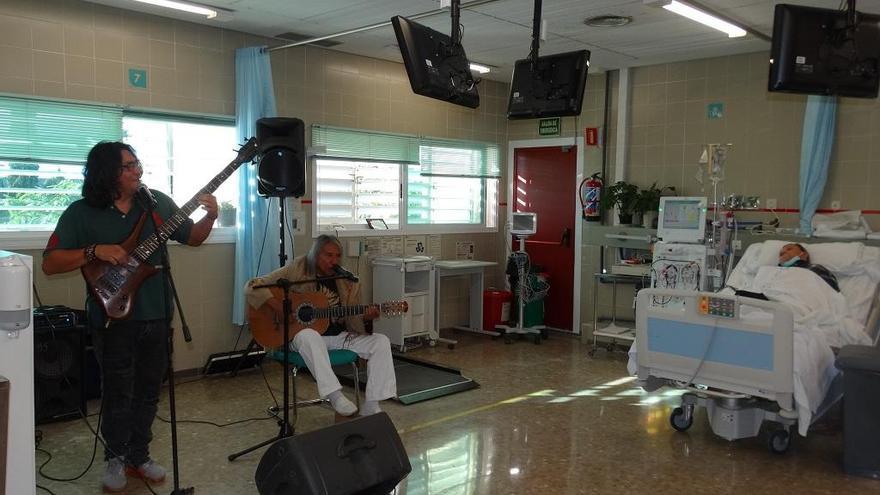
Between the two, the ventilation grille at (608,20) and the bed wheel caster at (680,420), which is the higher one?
the ventilation grille at (608,20)

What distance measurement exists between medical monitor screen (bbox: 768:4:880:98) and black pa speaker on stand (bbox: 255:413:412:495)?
291 centimetres

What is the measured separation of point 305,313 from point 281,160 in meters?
1.35

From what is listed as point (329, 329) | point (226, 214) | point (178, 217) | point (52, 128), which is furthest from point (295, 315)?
point (52, 128)

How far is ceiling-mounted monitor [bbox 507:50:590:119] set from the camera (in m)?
4.42

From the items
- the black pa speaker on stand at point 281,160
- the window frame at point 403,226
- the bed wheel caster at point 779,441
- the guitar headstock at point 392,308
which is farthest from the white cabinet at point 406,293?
the bed wheel caster at point 779,441

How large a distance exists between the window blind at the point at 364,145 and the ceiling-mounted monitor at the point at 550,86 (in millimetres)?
2088

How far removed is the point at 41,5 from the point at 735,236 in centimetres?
534

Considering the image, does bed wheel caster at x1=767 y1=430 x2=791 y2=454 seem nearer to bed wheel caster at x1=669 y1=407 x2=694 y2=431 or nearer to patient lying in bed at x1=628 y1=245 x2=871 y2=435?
patient lying in bed at x1=628 y1=245 x2=871 y2=435

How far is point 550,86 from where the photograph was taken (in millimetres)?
4516

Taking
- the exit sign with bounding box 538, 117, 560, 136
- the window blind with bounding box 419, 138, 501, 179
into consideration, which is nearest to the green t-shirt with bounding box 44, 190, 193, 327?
the window blind with bounding box 419, 138, 501, 179

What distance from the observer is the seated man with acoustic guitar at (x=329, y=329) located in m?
4.07

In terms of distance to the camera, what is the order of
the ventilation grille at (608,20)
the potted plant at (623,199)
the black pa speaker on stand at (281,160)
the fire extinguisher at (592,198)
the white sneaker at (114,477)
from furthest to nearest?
1. the fire extinguisher at (592,198)
2. the potted plant at (623,199)
3. the ventilation grille at (608,20)
4. the black pa speaker on stand at (281,160)
5. the white sneaker at (114,477)

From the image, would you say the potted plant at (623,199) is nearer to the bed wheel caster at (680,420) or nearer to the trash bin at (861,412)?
the bed wheel caster at (680,420)

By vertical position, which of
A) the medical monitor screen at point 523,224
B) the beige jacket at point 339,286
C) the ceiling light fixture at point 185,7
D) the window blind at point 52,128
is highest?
the ceiling light fixture at point 185,7
